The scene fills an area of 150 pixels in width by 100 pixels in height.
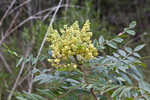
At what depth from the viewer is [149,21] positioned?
168 inches

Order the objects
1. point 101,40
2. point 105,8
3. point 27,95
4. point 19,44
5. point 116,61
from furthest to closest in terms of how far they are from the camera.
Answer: point 105,8 → point 19,44 → point 101,40 → point 116,61 → point 27,95

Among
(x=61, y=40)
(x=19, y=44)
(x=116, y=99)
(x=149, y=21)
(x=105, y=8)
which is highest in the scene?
(x=105, y=8)

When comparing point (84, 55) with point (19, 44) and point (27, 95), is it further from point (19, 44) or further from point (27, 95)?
point (19, 44)

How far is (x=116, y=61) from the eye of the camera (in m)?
0.93

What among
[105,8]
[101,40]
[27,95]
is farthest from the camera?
[105,8]

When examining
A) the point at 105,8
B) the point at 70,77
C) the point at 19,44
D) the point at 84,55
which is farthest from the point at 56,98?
the point at 105,8

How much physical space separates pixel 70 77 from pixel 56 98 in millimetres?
99

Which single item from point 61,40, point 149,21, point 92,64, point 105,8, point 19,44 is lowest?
point 92,64

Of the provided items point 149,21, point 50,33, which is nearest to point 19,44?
point 50,33

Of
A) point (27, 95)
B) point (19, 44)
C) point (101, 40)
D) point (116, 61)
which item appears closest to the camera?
point (27, 95)

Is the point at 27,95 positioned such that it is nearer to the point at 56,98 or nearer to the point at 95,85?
the point at 56,98

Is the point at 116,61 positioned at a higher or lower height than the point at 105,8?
lower

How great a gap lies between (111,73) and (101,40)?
0.16 m

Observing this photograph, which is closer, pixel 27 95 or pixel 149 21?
pixel 27 95
